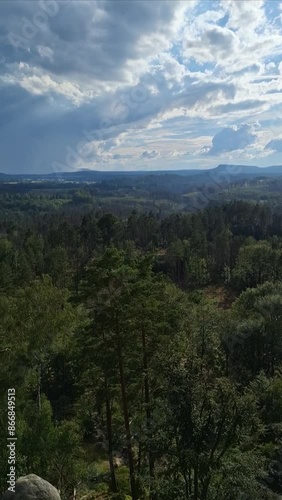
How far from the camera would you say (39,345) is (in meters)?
22.7

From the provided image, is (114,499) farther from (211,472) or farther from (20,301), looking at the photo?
(20,301)

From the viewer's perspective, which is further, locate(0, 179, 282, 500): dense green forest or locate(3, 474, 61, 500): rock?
locate(3, 474, 61, 500): rock

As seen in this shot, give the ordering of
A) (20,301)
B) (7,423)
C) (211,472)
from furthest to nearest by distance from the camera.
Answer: (20,301)
(7,423)
(211,472)

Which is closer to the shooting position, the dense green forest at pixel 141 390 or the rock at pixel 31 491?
the dense green forest at pixel 141 390

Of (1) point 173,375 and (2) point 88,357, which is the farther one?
(2) point 88,357

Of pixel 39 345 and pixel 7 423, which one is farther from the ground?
pixel 39 345

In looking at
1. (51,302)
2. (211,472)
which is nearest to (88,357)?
(211,472)

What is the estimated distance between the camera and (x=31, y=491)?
563 inches

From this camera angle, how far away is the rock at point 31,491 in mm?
14172

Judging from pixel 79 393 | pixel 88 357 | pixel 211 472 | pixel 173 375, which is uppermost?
pixel 173 375

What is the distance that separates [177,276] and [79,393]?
51286 mm

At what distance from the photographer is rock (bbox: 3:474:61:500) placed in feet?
46.5

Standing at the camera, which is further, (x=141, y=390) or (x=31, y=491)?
(x=141, y=390)

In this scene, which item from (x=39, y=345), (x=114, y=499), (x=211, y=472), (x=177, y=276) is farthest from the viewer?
(x=177, y=276)
